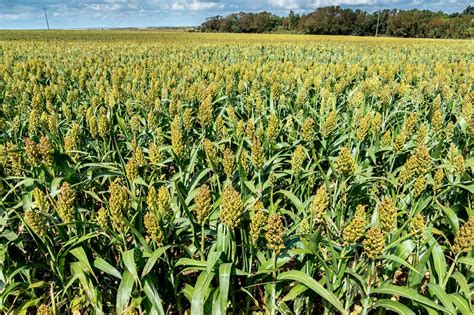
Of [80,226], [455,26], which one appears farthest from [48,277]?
[455,26]

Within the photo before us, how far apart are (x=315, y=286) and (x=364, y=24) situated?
319ft

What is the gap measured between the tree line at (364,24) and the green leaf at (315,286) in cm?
8519

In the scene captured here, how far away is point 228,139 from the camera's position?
11.7 feet

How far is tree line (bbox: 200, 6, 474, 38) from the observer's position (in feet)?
249

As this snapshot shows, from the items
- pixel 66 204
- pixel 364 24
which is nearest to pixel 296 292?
pixel 66 204

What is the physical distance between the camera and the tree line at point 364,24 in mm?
75875

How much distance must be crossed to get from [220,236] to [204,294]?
37cm

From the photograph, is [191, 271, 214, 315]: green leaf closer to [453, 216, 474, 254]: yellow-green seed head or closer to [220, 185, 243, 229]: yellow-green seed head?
[220, 185, 243, 229]: yellow-green seed head

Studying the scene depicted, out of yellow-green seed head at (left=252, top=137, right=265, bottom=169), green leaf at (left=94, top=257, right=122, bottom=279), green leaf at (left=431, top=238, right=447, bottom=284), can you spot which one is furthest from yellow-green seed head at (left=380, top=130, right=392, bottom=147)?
green leaf at (left=94, top=257, right=122, bottom=279)

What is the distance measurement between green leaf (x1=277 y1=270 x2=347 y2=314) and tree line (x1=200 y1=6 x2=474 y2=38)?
85.2 metres

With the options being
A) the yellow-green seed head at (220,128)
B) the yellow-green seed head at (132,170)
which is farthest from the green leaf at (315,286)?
the yellow-green seed head at (220,128)

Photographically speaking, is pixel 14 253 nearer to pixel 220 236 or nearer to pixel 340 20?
pixel 220 236

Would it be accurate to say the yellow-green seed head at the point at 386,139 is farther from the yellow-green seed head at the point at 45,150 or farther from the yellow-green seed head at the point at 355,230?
the yellow-green seed head at the point at 45,150

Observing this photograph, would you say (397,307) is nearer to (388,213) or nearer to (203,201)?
(388,213)
